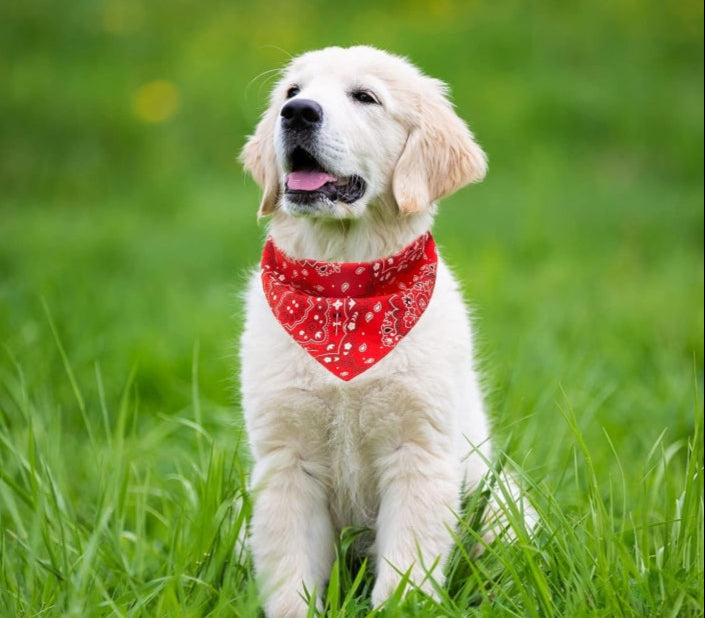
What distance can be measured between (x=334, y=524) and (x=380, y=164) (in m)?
1.12

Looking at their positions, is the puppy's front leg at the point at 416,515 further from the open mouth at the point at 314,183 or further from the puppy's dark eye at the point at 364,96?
the puppy's dark eye at the point at 364,96

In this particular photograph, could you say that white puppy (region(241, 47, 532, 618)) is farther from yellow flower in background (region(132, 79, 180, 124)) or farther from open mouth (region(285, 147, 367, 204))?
yellow flower in background (region(132, 79, 180, 124))

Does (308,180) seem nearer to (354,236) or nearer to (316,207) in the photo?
(316,207)

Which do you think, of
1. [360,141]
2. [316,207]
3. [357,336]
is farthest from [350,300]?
[360,141]

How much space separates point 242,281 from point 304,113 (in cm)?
367

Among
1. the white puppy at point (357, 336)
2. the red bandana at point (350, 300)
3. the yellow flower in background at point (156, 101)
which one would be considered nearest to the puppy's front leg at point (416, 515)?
the white puppy at point (357, 336)

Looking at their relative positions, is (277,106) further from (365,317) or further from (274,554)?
(274,554)

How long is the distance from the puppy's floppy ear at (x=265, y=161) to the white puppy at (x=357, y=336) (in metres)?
0.01

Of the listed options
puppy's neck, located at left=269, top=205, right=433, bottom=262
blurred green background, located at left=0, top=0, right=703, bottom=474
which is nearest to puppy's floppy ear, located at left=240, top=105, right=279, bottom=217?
puppy's neck, located at left=269, top=205, right=433, bottom=262

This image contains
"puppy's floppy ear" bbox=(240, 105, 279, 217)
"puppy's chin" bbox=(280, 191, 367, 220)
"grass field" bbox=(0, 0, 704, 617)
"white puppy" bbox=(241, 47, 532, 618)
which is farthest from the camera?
"puppy's floppy ear" bbox=(240, 105, 279, 217)

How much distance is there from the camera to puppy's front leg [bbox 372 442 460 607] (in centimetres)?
281

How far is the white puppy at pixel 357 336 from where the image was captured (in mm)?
2871

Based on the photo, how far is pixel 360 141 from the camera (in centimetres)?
306

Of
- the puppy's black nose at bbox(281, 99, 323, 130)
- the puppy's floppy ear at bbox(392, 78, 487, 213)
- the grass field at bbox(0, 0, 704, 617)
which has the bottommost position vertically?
the grass field at bbox(0, 0, 704, 617)
